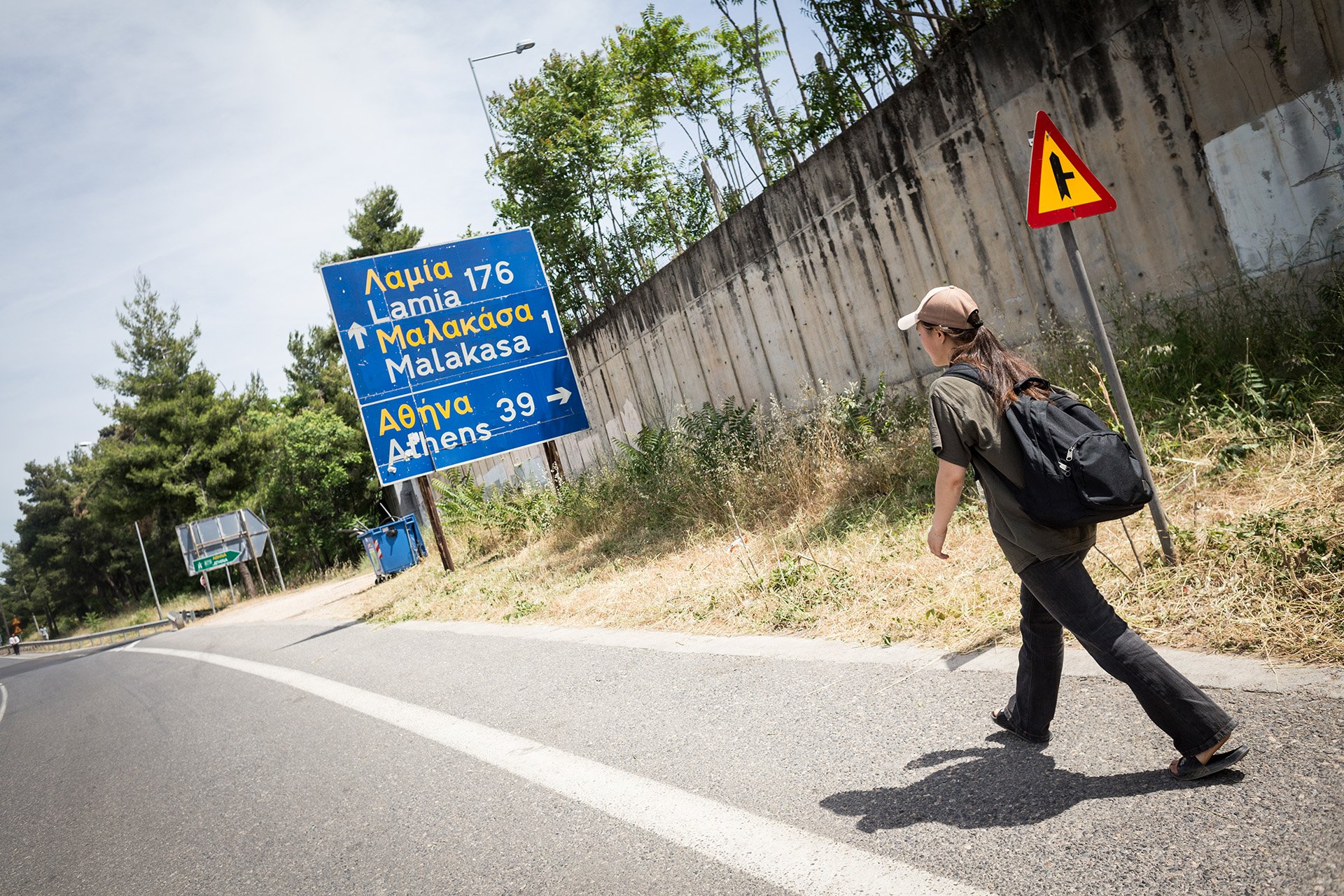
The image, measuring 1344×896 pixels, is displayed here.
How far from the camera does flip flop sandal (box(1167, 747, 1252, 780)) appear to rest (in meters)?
2.57

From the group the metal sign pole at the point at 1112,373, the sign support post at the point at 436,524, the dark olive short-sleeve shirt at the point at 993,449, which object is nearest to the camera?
the dark olive short-sleeve shirt at the point at 993,449

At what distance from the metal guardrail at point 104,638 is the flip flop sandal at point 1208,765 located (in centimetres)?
3210

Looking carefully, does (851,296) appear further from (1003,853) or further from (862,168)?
(1003,853)

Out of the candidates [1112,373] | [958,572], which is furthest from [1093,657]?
[958,572]

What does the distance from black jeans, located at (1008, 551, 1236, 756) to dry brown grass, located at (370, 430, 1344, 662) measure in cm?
95

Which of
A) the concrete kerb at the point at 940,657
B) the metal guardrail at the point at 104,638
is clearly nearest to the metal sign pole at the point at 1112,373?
the concrete kerb at the point at 940,657

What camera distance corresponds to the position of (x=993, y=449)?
277cm

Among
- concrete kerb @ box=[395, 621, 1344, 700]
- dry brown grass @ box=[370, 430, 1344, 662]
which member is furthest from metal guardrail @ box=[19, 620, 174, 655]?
concrete kerb @ box=[395, 621, 1344, 700]

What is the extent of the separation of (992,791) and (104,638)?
132ft

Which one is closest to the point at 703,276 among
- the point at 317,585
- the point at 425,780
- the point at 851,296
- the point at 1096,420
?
the point at 851,296

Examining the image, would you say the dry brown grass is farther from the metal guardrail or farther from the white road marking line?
the metal guardrail

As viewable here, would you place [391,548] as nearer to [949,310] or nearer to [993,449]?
[949,310]

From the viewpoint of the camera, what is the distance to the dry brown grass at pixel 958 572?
370 centimetres

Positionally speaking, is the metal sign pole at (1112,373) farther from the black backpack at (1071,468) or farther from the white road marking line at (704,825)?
the white road marking line at (704,825)
